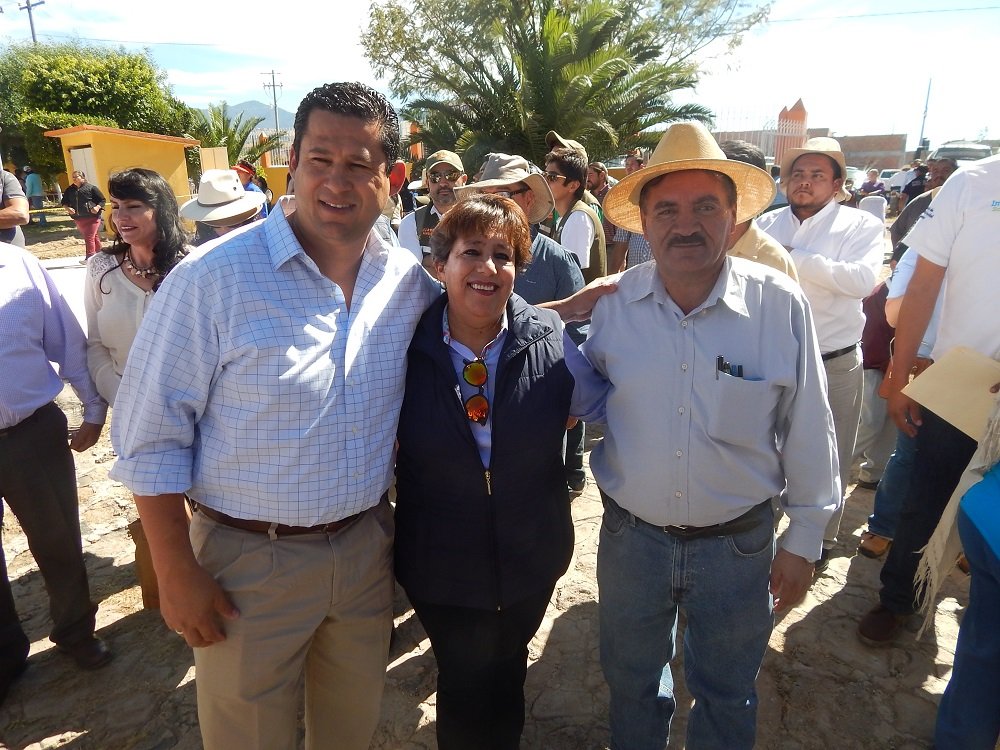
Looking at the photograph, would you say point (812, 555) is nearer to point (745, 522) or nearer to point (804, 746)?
point (745, 522)

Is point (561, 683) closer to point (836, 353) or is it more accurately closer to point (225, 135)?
point (836, 353)

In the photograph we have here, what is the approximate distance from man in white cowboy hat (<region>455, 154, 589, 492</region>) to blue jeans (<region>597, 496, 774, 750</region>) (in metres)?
1.52

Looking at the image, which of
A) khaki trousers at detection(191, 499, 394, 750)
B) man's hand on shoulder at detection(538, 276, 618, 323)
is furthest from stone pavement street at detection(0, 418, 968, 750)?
man's hand on shoulder at detection(538, 276, 618, 323)

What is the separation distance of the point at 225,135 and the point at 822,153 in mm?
24507

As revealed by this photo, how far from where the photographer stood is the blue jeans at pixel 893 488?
124 inches

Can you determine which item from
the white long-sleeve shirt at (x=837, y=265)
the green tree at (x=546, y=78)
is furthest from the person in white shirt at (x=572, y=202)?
the green tree at (x=546, y=78)

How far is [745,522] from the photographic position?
1.92 meters

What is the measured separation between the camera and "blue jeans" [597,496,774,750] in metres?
1.91

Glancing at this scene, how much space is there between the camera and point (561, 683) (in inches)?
108

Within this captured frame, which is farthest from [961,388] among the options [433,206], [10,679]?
[10,679]

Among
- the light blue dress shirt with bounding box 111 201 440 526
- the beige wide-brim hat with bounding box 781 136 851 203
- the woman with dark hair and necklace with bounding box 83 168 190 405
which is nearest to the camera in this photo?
the light blue dress shirt with bounding box 111 201 440 526

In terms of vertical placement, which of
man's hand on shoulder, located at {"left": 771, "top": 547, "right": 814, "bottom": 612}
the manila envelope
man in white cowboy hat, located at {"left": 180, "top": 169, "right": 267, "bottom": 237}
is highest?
man in white cowboy hat, located at {"left": 180, "top": 169, "right": 267, "bottom": 237}

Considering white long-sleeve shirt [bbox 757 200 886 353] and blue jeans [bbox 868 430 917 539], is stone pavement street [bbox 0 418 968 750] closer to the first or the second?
blue jeans [bbox 868 430 917 539]

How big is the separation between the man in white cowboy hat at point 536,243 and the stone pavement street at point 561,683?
119 centimetres
